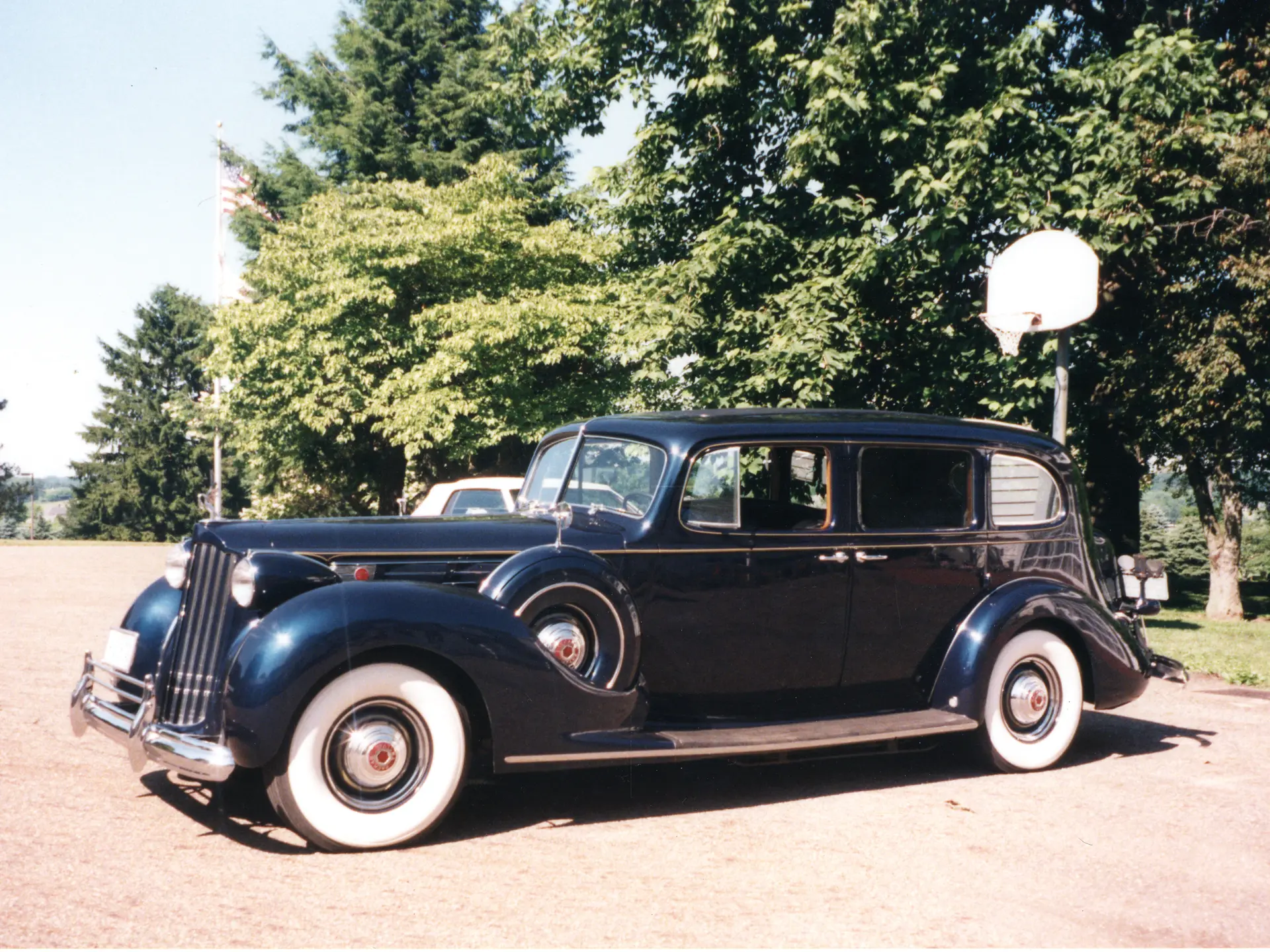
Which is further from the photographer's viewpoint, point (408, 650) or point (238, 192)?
point (238, 192)

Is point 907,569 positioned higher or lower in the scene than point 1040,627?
higher

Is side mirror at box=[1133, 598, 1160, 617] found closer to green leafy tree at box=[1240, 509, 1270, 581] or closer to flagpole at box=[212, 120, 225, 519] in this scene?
flagpole at box=[212, 120, 225, 519]

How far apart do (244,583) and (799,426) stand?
112 inches

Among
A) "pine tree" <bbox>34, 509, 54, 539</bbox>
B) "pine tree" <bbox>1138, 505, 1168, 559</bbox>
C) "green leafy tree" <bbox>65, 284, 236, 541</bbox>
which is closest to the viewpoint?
"pine tree" <bbox>1138, 505, 1168, 559</bbox>

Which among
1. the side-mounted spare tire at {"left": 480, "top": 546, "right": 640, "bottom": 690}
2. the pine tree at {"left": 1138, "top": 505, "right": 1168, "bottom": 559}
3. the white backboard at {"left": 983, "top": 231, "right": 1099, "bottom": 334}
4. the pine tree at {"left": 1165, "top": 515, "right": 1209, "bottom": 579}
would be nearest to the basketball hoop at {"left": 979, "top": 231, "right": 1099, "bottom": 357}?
the white backboard at {"left": 983, "top": 231, "right": 1099, "bottom": 334}

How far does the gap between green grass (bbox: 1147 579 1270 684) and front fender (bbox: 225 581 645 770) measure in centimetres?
719

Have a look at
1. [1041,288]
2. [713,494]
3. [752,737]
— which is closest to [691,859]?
[752,737]

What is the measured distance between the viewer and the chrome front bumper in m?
4.15

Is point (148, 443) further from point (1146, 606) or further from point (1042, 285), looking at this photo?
point (1146, 606)

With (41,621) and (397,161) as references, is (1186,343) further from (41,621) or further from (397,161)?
(397,161)

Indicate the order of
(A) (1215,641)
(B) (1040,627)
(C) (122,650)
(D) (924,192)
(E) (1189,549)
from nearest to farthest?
(C) (122,650)
(B) (1040,627)
(D) (924,192)
(A) (1215,641)
(E) (1189,549)

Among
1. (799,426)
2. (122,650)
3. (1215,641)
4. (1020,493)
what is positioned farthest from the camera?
(1215,641)

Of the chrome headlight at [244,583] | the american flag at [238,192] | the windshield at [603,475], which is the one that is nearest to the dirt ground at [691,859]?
the chrome headlight at [244,583]

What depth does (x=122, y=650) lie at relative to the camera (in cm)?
527
